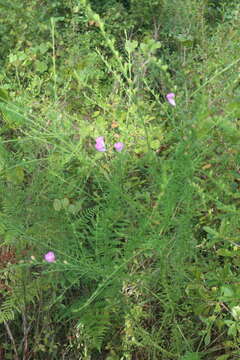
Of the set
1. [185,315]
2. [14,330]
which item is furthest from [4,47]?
[185,315]

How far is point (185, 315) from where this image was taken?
1658mm

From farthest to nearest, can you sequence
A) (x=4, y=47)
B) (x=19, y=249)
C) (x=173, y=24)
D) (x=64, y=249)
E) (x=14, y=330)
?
(x=173, y=24) → (x=4, y=47) → (x=14, y=330) → (x=19, y=249) → (x=64, y=249)

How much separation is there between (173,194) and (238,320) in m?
0.34

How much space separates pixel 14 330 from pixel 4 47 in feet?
7.50

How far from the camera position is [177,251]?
4.81 ft

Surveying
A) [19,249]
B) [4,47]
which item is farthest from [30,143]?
[4,47]

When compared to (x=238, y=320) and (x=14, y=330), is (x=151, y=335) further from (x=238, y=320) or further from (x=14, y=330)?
(x=14, y=330)

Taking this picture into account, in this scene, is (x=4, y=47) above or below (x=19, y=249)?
below

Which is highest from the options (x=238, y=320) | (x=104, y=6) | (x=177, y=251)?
(x=177, y=251)

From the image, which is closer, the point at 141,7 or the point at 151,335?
the point at 151,335

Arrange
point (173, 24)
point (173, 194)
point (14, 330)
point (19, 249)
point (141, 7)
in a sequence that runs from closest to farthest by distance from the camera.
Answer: point (173, 194), point (19, 249), point (14, 330), point (173, 24), point (141, 7)

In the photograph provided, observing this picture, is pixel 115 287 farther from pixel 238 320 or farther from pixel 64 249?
pixel 238 320

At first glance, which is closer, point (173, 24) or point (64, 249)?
point (64, 249)

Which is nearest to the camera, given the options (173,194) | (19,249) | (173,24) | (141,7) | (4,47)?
(173,194)
